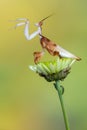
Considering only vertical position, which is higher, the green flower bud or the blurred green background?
Result: the blurred green background

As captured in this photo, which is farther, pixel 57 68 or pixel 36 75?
pixel 36 75

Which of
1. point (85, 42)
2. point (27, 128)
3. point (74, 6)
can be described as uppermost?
point (74, 6)

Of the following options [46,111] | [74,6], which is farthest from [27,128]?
[74,6]

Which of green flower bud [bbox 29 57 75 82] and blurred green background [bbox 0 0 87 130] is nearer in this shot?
green flower bud [bbox 29 57 75 82]

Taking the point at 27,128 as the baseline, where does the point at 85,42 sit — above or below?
above

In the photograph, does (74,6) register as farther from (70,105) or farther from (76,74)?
(70,105)

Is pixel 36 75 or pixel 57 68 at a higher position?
pixel 36 75

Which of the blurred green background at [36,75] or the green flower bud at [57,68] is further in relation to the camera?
the blurred green background at [36,75]

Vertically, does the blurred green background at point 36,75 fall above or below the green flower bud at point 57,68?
above
